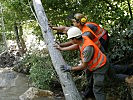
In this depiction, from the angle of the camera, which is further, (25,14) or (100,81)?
(25,14)

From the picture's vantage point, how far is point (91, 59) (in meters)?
4.27

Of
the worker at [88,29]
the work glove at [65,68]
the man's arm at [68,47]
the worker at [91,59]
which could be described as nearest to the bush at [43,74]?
the worker at [88,29]

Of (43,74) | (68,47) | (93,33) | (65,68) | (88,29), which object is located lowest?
(43,74)

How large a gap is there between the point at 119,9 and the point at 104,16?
51cm

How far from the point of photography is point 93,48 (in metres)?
4.21

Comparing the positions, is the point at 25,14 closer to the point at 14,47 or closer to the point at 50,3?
the point at 50,3

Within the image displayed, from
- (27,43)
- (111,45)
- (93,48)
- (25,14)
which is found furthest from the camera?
(27,43)

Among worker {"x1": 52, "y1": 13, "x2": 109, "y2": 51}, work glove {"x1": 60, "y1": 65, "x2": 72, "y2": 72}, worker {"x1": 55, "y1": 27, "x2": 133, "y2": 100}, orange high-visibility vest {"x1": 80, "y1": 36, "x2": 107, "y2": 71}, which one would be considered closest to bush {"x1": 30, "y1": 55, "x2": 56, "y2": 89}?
worker {"x1": 52, "y1": 13, "x2": 109, "y2": 51}

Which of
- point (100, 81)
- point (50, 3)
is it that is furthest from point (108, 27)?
point (100, 81)

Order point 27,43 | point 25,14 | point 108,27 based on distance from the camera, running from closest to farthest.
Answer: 1. point 108,27
2. point 25,14
3. point 27,43

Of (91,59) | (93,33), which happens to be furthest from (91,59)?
(93,33)

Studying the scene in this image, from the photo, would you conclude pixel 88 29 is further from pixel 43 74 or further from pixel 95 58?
pixel 43 74

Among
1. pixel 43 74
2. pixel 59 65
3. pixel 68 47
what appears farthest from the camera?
pixel 43 74

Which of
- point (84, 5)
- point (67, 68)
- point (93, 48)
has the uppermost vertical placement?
point (84, 5)
